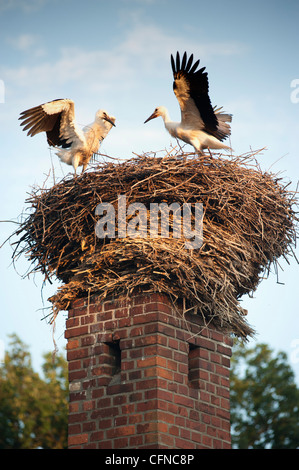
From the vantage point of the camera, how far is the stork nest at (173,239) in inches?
301

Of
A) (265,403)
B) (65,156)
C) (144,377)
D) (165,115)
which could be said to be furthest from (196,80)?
(265,403)

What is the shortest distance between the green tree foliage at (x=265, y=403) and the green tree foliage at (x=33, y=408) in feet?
13.7

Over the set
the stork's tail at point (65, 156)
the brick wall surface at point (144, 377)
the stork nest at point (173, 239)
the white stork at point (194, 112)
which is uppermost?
the white stork at point (194, 112)

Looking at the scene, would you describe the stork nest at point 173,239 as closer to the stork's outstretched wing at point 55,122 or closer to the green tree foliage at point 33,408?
the stork's outstretched wing at point 55,122

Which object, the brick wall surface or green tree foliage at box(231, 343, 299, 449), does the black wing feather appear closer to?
the brick wall surface

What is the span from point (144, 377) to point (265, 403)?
45.6ft

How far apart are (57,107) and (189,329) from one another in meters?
3.54

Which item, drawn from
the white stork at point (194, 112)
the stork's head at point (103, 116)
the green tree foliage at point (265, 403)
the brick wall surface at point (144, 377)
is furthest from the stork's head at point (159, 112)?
the green tree foliage at point (265, 403)

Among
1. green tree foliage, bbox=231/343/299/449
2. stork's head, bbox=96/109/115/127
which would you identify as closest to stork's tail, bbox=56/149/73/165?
stork's head, bbox=96/109/115/127

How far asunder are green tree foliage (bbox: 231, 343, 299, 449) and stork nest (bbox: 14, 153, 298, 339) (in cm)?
1151

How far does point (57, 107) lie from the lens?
392 inches

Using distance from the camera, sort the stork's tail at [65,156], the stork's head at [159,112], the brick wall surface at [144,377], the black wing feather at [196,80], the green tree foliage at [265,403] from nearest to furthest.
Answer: the brick wall surface at [144,377], the black wing feather at [196,80], the stork's tail at [65,156], the stork's head at [159,112], the green tree foliage at [265,403]

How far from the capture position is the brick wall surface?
7.09 metres
